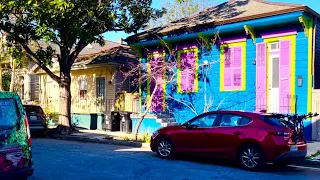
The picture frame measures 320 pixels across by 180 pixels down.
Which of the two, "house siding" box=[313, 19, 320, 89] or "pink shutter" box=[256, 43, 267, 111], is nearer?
"house siding" box=[313, 19, 320, 89]

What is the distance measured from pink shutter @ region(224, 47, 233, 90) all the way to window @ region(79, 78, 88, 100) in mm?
10111

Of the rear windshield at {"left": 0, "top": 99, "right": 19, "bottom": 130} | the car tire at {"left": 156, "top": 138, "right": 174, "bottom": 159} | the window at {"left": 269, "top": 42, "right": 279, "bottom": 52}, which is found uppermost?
the window at {"left": 269, "top": 42, "right": 279, "bottom": 52}

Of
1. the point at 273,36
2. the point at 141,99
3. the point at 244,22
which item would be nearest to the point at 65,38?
the point at 141,99

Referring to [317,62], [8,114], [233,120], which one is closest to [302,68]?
[317,62]

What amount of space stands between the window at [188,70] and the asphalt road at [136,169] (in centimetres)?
626

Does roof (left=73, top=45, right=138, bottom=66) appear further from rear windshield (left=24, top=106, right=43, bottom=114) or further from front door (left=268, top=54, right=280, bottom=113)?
front door (left=268, top=54, right=280, bottom=113)

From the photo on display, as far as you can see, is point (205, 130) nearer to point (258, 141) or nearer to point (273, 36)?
point (258, 141)

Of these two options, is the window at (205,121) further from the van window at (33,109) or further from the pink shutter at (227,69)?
the van window at (33,109)

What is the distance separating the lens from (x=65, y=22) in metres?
15.7

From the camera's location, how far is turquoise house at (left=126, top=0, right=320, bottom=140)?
46.1 ft

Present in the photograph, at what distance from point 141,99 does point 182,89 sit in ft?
8.23

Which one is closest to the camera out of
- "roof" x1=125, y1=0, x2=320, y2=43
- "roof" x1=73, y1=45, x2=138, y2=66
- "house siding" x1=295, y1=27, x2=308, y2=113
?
"house siding" x1=295, y1=27, x2=308, y2=113

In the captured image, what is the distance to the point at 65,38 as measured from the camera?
16641 millimetres

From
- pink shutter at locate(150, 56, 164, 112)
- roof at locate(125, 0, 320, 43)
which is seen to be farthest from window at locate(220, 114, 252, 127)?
pink shutter at locate(150, 56, 164, 112)
